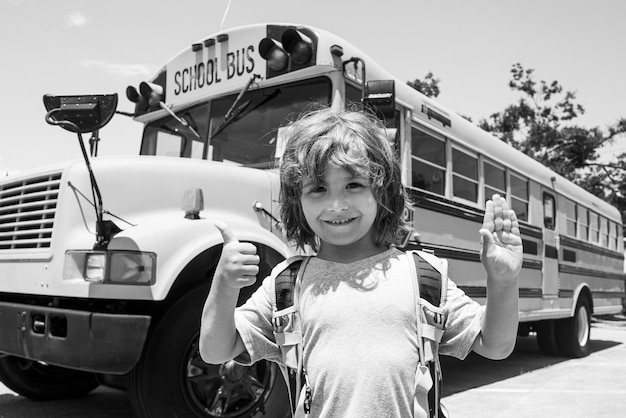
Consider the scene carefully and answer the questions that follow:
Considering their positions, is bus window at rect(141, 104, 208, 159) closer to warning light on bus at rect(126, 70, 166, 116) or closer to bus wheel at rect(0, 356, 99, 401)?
warning light on bus at rect(126, 70, 166, 116)

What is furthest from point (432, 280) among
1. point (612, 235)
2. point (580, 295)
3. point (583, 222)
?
point (612, 235)

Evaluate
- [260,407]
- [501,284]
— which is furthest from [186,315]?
[501,284]

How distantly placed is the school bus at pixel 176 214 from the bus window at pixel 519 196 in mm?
1487

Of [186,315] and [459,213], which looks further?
[459,213]

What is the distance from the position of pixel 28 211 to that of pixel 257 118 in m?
1.36

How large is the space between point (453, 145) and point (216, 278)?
388cm

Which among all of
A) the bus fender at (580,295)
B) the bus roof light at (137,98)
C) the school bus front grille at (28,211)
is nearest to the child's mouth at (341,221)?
the school bus front grille at (28,211)

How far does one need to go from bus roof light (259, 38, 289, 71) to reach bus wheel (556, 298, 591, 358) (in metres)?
5.45

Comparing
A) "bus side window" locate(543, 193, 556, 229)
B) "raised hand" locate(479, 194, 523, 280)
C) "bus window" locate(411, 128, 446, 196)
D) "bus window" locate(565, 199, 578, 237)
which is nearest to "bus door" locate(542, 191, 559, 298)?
"bus side window" locate(543, 193, 556, 229)

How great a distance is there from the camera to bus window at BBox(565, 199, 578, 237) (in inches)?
289

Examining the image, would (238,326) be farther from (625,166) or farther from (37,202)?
(625,166)

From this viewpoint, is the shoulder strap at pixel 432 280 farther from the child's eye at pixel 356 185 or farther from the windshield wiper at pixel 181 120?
the windshield wiper at pixel 181 120

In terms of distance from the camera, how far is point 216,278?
1248mm

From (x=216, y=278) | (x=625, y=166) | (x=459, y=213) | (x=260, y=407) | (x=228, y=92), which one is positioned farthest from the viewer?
(x=625, y=166)
